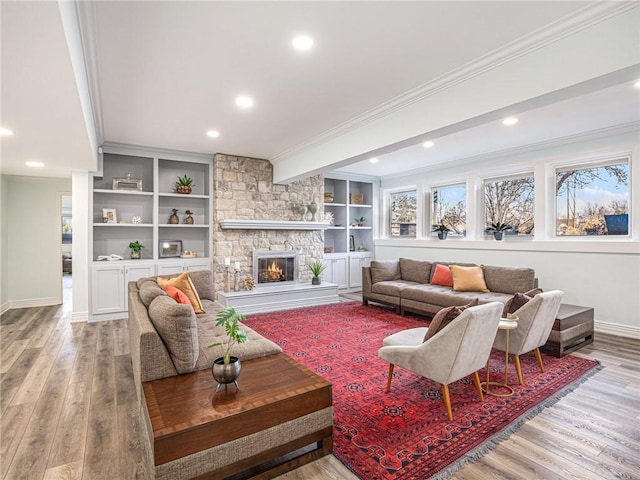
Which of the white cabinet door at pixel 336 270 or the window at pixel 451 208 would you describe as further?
the white cabinet door at pixel 336 270

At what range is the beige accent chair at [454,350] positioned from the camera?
2.31m

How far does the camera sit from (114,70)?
115 inches

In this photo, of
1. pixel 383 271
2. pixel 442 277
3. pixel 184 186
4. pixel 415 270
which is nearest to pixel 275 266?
pixel 383 271

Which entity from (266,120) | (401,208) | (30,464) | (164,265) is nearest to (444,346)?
(30,464)

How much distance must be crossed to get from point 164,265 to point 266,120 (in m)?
3.04

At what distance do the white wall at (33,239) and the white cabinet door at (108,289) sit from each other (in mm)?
1769

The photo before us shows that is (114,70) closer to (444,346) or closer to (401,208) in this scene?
(444,346)

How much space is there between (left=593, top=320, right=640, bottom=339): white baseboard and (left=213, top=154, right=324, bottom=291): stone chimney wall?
4.49 m

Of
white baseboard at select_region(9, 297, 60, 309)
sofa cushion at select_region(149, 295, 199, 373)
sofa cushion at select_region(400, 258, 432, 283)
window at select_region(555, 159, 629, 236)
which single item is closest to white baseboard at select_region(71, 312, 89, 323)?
white baseboard at select_region(9, 297, 60, 309)

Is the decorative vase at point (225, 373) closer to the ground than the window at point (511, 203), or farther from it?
closer to the ground

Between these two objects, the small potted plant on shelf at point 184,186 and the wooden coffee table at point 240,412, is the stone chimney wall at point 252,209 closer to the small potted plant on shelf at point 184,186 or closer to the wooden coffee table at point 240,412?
the small potted plant on shelf at point 184,186

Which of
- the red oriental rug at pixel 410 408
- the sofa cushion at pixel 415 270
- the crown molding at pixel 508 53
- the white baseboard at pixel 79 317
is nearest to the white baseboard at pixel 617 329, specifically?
the red oriental rug at pixel 410 408

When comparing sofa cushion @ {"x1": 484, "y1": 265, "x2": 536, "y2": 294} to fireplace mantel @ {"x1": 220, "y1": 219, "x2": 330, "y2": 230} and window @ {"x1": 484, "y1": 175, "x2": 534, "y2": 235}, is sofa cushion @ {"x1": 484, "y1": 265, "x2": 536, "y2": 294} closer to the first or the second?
window @ {"x1": 484, "y1": 175, "x2": 534, "y2": 235}

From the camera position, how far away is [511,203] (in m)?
5.72
